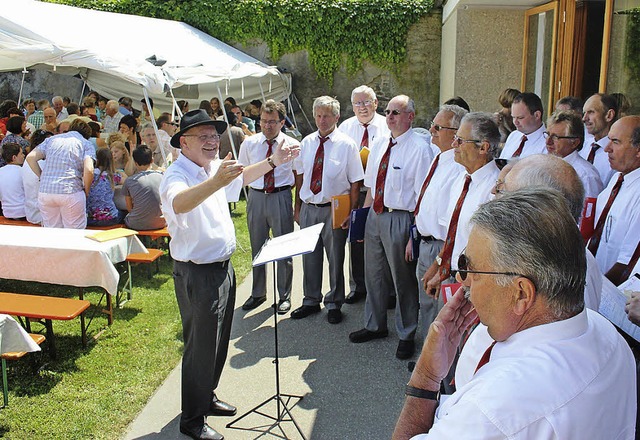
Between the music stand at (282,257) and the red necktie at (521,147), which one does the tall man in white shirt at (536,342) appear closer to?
the music stand at (282,257)

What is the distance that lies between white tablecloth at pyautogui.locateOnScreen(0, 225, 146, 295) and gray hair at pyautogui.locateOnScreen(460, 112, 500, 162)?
348 cm

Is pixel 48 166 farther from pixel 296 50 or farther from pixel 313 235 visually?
pixel 296 50

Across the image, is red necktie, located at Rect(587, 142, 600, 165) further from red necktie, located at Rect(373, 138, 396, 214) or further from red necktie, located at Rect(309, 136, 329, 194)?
red necktie, located at Rect(309, 136, 329, 194)

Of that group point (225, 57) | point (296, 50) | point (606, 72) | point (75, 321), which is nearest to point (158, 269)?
point (75, 321)

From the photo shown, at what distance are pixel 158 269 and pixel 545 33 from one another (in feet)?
22.5

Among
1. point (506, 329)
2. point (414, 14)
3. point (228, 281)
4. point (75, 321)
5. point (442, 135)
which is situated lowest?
point (75, 321)

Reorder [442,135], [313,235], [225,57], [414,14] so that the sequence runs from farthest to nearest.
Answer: [414,14], [225,57], [442,135], [313,235]

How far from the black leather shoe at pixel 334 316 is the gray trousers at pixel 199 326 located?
2.11m

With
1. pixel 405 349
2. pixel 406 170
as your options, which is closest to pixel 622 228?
pixel 406 170

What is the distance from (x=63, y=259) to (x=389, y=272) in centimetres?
304

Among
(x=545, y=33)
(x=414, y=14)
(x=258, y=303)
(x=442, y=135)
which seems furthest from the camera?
(x=414, y=14)

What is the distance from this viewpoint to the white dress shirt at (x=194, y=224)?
3.76 meters

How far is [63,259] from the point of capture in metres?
5.53

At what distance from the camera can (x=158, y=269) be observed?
7574 mm
